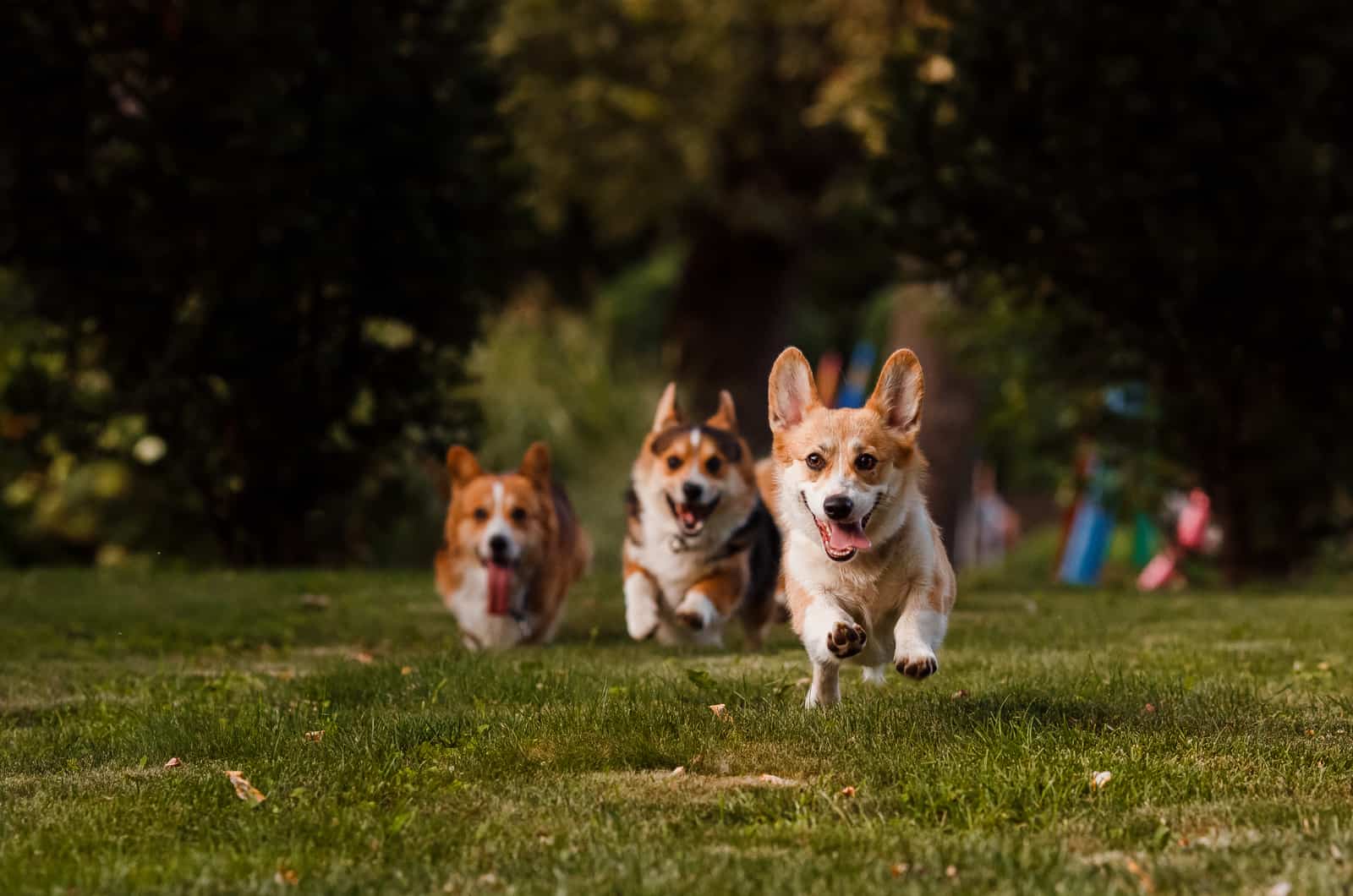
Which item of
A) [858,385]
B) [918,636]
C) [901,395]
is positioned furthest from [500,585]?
[858,385]

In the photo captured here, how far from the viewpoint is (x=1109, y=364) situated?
497 inches

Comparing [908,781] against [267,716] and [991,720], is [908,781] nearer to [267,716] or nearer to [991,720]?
[991,720]

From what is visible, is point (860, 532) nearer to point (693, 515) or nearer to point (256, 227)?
point (693, 515)

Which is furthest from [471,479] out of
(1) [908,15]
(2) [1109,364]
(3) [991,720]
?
(1) [908,15]

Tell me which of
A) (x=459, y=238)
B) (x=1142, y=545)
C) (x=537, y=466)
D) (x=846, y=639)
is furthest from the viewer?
(x=1142, y=545)

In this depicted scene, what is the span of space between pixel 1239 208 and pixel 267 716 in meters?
8.21

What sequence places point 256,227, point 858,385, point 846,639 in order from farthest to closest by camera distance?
point 858,385 < point 256,227 < point 846,639

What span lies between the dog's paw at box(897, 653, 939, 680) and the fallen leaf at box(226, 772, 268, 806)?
184 cm

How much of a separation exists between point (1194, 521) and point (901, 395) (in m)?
11.5

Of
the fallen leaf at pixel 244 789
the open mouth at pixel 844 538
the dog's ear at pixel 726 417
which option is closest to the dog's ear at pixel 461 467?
the dog's ear at pixel 726 417

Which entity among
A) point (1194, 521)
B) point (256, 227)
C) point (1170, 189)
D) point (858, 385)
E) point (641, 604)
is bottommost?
point (641, 604)

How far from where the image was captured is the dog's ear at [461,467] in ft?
27.9

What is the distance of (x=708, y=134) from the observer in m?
20.3

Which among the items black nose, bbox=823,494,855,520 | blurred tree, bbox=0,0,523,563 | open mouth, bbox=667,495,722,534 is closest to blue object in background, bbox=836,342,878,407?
blurred tree, bbox=0,0,523,563
